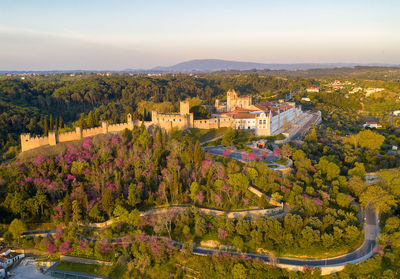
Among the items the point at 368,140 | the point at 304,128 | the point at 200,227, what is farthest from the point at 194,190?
the point at 304,128

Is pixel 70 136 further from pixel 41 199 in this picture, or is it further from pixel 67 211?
pixel 67 211

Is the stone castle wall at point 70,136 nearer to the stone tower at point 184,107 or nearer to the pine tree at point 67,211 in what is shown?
the pine tree at point 67,211

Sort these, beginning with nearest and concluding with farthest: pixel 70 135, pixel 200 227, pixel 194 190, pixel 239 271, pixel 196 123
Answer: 1. pixel 239 271
2. pixel 200 227
3. pixel 194 190
4. pixel 70 135
5. pixel 196 123

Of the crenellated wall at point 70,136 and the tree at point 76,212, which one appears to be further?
the crenellated wall at point 70,136

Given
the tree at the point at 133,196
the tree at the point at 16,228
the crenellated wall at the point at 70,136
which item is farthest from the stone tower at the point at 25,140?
the tree at the point at 133,196

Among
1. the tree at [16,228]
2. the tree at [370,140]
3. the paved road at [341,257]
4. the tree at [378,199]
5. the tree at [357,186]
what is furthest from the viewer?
the tree at [370,140]

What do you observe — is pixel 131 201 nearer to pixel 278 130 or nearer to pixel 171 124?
pixel 171 124

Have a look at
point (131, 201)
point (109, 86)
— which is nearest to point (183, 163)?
point (131, 201)

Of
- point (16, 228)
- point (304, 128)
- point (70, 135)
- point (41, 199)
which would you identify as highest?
point (70, 135)

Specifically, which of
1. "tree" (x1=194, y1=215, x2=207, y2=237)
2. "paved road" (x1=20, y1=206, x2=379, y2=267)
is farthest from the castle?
"tree" (x1=194, y1=215, x2=207, y2=237)
